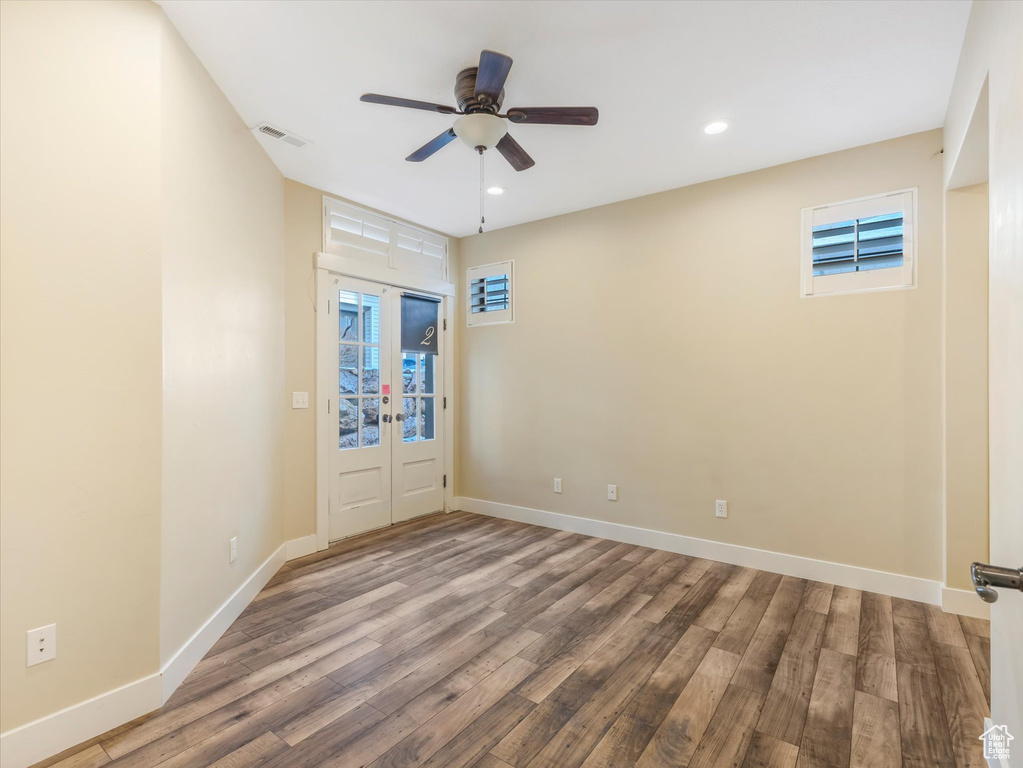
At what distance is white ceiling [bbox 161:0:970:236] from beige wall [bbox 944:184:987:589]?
0.65 meters

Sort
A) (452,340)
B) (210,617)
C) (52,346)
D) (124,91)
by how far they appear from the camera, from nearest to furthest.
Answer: (52,346), (124,91), (210,617), (452,340)

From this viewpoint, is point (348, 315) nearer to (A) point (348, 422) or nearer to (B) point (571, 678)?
(A) point (348, 422)

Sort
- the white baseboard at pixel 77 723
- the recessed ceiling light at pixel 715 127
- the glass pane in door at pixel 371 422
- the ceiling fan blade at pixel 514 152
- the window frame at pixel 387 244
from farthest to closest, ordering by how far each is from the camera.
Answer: the glass pane in door at pixel 371 422 → the window frame at pixel 387 244 → the recessed ceiling light at pixel 715 127 → the ceiling fan blade at pixel 514 152 → the white baseboard at pixel 77 723

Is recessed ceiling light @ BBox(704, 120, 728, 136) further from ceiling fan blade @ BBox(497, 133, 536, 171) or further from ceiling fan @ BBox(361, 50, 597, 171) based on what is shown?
ceiling fan blade @ BBox(497, 133, 536, 171)

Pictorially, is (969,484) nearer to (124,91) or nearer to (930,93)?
(930,93)

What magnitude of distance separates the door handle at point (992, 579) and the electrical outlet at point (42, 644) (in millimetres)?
2668

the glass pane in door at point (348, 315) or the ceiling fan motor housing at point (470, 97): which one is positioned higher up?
the ceiling fan motor housing at point (470, 97)

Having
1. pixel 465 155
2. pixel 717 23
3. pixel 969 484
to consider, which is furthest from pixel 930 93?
pixel 465 155

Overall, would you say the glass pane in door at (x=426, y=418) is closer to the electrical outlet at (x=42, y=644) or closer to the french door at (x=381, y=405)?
the french door at (x=381, y=405)

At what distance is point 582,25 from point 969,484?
10.5ft

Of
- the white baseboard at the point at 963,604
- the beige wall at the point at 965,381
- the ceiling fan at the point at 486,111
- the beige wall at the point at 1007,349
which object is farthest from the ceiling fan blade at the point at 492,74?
the white baseboard at the point at 963,604

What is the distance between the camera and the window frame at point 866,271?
2965 millimetres

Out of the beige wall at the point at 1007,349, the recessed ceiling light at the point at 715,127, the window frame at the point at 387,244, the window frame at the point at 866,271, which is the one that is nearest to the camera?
the beige wall at the point at 1007,349

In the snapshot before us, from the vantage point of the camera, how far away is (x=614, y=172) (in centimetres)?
355
